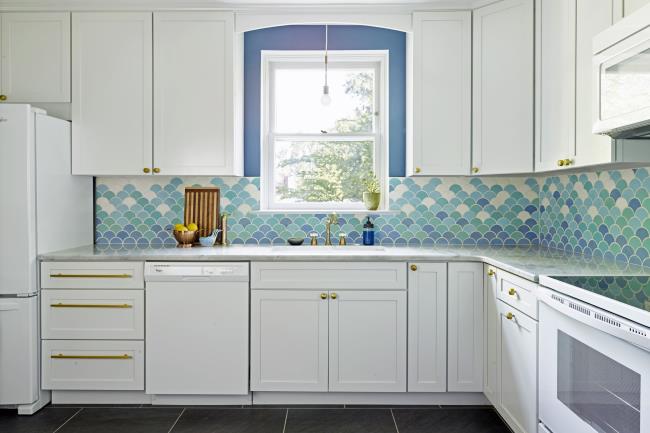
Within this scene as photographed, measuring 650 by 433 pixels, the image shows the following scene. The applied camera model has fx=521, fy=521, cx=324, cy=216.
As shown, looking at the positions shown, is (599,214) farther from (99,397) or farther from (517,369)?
(99,397)

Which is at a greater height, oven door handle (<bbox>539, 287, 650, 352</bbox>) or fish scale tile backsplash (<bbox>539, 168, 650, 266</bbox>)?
fish scale tile backsplash (<bbox>539, 168, 650, 266</bbox>)

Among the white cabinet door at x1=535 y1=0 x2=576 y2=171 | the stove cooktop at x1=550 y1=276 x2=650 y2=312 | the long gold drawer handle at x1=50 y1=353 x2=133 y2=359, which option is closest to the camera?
the stove cooktop at x1=550 y1=276 x2=650 y2=312

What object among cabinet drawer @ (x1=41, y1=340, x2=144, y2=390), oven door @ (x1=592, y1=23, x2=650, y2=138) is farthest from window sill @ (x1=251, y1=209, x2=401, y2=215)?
oven door @ (x1=592, y1=23, x2=650, y2=138)

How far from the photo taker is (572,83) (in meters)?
2.47

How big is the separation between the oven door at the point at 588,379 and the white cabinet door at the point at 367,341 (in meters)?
0.91

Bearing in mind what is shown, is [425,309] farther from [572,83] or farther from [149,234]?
[149,234]

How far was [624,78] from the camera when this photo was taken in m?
1.81

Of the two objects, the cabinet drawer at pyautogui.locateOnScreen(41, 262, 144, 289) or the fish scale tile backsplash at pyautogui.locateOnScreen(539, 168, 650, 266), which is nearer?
the fish scale tile backsplash at pyautogui.locateOnScreen(539, 168, 650, 266)

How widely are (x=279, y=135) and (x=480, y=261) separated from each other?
5.32ft

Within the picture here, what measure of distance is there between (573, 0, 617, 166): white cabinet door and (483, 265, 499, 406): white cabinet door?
75 cm

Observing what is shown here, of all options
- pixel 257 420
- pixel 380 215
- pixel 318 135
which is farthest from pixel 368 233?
pixel 257 420

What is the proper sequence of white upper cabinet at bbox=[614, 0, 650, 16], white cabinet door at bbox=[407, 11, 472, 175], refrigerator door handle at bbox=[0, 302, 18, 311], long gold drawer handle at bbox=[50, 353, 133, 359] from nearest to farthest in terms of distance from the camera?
white upper cabinet at bbox=[614, 0, 650, 16] → refrigerator door handle at bbox=[0, 302, 18, 311] → long gold drawer handle at bbox=[50, 353, 133, 359] → white cabinet door at bbox=[407, 11, 472, 175]

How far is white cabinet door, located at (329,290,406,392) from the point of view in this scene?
295 centimetres

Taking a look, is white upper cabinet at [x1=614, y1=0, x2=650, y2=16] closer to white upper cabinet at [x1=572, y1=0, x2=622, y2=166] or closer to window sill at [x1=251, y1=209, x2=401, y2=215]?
white upper cabinet at [x1=572, y1=0, x2=622, y2=166]
